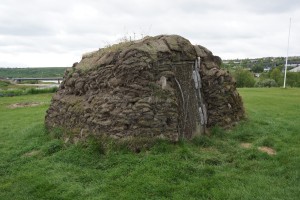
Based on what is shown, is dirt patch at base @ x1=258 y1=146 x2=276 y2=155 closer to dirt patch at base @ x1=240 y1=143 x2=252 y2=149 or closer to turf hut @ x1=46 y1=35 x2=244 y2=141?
dirt patch at base @ x1=240 y1=143 x2=252 y2=149

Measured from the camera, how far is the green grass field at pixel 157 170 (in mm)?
7086

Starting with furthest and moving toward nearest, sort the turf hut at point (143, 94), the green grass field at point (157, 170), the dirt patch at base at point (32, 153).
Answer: the dirt patch at base at point (32, 153)
the turf hut at point (143, 94)
the green grass field at point (157, 170)

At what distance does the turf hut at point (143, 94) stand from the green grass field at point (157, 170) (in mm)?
591

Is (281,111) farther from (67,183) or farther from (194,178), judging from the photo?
(67,183)

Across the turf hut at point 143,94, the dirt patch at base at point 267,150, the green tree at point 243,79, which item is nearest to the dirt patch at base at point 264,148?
the dirt patch at base at point 267,150

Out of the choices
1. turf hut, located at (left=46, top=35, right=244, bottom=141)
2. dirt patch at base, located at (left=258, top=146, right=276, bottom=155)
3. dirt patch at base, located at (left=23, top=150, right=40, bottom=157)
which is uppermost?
turf hut, located at (left=46, top=35, right=244, bottom=141)

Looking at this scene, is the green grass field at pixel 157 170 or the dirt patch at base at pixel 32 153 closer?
the green grass field at pixel 157 170

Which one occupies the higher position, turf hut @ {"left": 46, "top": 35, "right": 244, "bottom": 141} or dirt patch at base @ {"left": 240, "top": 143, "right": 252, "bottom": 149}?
turf hut @ {"left": 46, "top": 35, "right": 244, "bottom": 141}

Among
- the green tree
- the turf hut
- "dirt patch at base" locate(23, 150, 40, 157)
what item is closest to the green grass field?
"dirt patch at base" locate(23, 150, 40, 157)

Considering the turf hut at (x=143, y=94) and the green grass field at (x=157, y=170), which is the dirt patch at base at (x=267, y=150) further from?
the turf hut at (x=143, y=94)

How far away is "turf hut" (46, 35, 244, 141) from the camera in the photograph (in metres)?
9.29

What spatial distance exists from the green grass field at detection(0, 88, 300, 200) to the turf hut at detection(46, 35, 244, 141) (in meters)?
0.59

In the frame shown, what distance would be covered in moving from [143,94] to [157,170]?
8.04 ft

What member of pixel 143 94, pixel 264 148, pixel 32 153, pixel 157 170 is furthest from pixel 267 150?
pixel 32 153
